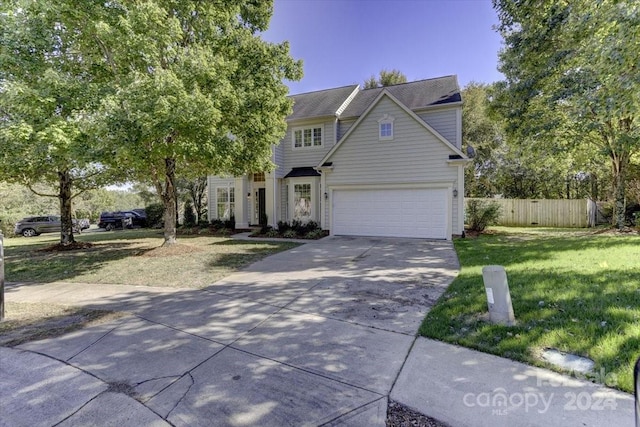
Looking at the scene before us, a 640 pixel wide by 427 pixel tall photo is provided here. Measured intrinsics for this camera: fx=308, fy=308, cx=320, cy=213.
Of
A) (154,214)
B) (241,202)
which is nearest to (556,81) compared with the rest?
(241,202)

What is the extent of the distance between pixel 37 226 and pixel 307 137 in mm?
20778

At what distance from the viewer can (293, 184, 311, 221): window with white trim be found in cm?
1630

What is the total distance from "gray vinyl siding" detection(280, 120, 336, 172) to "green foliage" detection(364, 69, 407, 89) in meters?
12.2

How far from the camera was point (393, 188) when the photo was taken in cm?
1297

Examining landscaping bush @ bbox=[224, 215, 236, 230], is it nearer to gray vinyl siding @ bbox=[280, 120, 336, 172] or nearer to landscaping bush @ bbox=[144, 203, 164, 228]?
gray vinyl siding @ bbox=[280, 120, 336, 172]

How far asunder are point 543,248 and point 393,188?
5.61 m

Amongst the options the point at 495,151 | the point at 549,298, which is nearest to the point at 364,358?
the point at 549,298

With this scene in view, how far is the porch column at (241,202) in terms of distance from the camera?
56.9 ft

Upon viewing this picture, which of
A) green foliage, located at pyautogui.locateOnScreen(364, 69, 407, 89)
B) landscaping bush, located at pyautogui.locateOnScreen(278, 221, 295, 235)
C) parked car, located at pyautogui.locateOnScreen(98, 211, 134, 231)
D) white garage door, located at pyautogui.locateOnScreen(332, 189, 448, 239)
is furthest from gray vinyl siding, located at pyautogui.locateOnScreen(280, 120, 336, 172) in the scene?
parked car, located at pyautogui.locateOnScreen(98, 211, 134, 231)

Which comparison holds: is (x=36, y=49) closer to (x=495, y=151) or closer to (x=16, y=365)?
(x=16, y=365)

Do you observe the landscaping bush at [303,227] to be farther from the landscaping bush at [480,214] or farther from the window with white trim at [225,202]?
the landscaping bush at [480,214]

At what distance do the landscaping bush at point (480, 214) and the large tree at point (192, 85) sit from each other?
10.2 m

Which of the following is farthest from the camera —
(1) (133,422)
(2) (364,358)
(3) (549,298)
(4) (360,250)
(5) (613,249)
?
(4) (360,250)

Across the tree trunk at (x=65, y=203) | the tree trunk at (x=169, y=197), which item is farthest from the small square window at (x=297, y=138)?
the tree trunk at (x=65, y=203)
